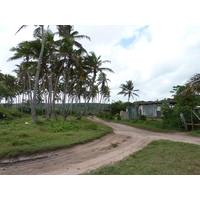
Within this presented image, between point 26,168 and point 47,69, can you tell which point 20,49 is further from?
point 26,168

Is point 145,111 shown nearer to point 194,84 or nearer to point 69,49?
point 69,49

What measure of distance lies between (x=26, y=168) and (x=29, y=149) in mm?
1084

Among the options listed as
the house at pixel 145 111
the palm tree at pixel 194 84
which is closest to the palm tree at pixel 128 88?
the house at pixel 145 111

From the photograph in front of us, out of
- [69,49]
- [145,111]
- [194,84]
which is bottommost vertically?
[145,111]

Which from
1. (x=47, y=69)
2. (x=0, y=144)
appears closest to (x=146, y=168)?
(x=0, y=144)

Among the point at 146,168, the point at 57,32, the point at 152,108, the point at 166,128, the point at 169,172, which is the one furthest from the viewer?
the point at 152,108

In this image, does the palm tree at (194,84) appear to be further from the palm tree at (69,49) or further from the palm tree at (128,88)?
the palm tree at (128,88)

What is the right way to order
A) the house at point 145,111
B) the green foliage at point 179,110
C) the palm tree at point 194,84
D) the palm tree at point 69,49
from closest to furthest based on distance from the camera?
1. the palm tree at point 194,84
2. the green foliage at point 179,110
3. the palm tree at point 69,49
4. the house at point 145,111

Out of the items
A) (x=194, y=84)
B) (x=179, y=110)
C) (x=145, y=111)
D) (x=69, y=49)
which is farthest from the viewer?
(x=145, y=111)

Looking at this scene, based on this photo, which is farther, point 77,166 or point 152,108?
point 152,108

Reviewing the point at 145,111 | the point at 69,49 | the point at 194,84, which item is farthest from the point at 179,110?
the point at 145,111

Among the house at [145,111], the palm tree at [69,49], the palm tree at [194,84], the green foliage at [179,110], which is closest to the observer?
the palm tree at [194,84]

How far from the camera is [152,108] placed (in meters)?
24.7

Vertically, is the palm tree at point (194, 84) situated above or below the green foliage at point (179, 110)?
above
